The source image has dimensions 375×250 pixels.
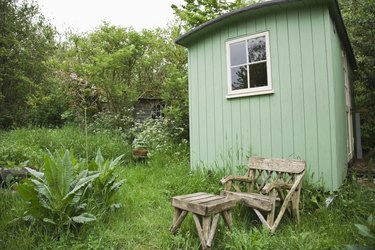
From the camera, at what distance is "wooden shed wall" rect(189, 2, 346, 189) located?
388 cm

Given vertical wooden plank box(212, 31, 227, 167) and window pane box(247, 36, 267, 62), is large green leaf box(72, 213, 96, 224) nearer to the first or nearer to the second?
vertical wooden plank box(212, 31, 227, 167)

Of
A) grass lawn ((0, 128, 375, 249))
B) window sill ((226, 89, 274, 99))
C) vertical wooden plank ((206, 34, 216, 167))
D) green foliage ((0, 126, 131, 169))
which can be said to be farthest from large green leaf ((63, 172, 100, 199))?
green foliage ((0, 126, 131, 169))

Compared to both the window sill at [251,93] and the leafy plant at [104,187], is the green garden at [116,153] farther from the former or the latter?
the window sill at [251,93]

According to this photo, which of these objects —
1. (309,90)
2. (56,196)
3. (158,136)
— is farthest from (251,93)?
(158,136)

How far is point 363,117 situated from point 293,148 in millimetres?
5462

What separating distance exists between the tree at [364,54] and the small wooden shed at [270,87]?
2.89 m

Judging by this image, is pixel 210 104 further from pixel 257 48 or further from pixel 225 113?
pixel 257 48

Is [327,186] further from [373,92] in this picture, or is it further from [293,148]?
[373,92]

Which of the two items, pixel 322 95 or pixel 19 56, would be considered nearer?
pixel 322 95

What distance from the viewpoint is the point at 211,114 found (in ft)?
17.0

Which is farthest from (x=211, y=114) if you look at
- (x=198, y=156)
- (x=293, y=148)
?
(x=293, y=148)

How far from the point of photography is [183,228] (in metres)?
3.16

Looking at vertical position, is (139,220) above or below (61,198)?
below

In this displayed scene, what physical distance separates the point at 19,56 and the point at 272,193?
491 inches
